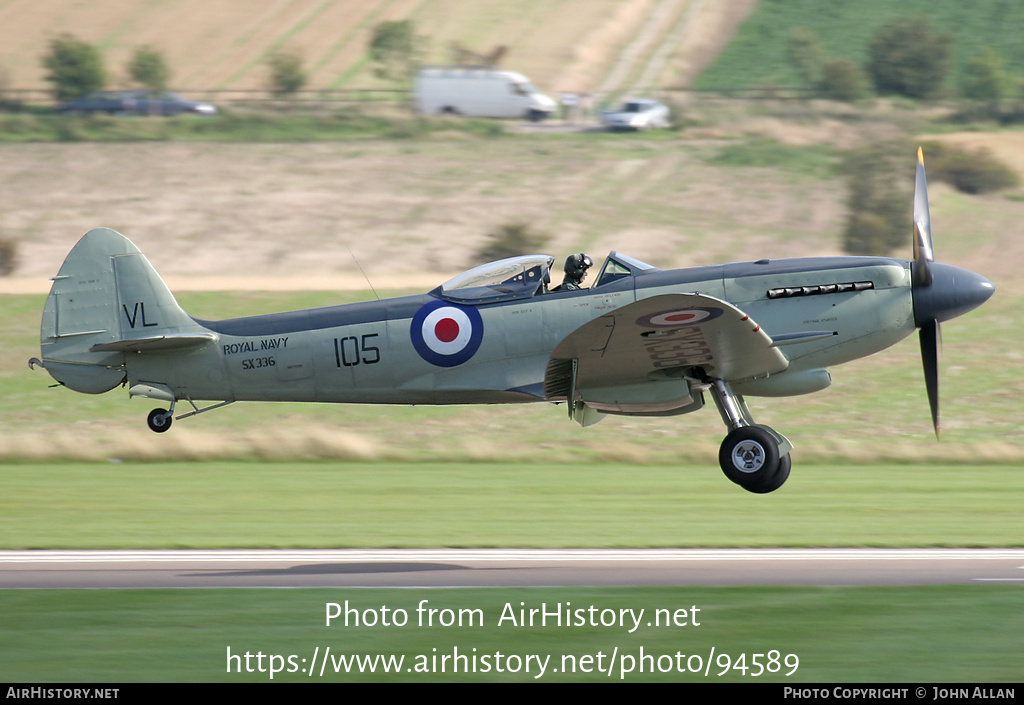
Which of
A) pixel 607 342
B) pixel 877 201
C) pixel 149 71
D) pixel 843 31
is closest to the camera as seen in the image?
pixel 607 342

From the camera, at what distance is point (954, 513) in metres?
15.1

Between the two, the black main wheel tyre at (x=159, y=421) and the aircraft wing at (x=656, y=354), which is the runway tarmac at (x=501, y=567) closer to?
the black main wheel tyre at (x=159, y=421)

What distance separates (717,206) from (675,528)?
25.0 meters

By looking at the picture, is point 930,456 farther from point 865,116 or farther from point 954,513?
point 865,116

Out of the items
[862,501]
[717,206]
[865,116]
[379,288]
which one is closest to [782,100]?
[865,116]

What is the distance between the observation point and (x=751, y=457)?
38.2ft

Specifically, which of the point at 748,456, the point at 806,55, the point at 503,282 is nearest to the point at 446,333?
the point at 503,282

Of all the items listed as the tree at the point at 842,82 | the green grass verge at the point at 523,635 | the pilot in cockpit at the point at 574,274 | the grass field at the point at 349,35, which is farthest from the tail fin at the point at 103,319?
the tree at the point at 842,82

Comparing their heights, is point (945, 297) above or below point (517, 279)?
below

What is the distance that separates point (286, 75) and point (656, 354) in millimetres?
46240

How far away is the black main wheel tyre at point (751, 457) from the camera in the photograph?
11.6m

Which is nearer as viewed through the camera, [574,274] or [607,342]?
[607,342]

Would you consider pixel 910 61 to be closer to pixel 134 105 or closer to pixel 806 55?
pixel 806 55

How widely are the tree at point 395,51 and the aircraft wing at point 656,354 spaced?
1804 inches
